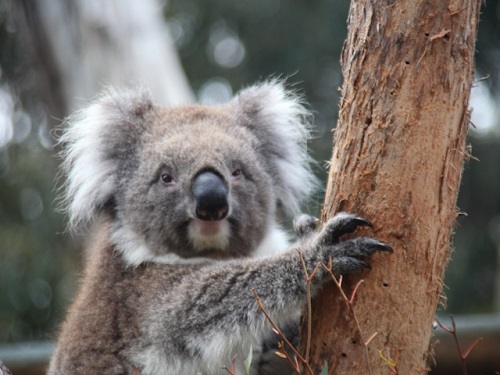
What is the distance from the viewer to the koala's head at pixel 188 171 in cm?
323

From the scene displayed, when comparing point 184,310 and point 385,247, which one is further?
point 184,310

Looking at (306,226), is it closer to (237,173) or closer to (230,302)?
(230,302)

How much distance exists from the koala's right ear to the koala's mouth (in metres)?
0.53

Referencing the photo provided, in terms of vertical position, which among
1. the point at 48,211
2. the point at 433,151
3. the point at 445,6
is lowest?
the point at 48,211

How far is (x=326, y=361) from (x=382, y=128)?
30.1 inches

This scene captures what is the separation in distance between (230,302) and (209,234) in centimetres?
35

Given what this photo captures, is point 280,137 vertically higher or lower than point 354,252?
higher

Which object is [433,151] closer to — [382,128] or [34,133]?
[382,128]

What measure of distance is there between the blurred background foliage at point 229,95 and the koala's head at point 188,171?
2.69 m

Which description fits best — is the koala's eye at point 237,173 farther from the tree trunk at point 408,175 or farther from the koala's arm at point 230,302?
the tree trunk at point 408,175

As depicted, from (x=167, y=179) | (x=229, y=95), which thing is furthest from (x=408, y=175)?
(x=229, y=95)

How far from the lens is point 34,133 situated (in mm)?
9805

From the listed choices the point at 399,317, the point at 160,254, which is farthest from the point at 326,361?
the point at 160,254

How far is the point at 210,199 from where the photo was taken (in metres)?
3.03
